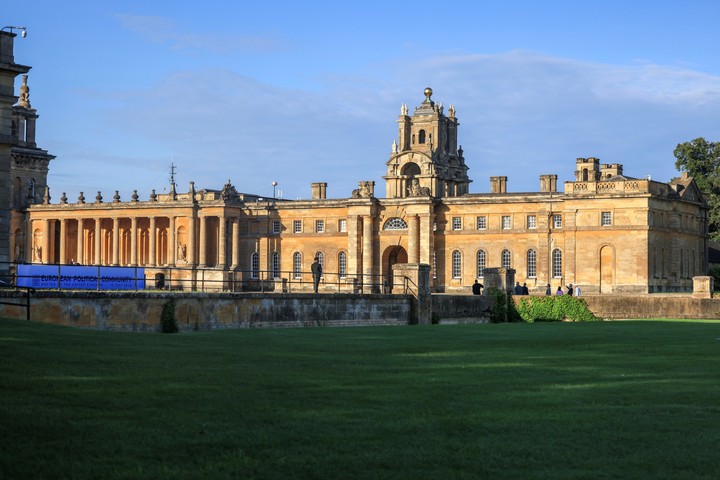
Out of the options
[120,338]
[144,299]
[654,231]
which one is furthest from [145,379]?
[654,231]

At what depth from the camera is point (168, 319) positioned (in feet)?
106

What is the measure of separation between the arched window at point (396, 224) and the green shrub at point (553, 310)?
1556 inches

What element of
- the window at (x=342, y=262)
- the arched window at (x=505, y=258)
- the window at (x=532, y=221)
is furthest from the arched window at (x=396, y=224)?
the window at (x=532, y=221)

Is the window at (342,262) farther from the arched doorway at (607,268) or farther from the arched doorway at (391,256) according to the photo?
the arched doorway at (607,268)

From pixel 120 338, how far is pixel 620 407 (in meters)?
10.2

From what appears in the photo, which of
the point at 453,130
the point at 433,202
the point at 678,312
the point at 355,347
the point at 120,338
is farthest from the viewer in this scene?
the point at 453,130

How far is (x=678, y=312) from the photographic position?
176 ft

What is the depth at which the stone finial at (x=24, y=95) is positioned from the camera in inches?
3691

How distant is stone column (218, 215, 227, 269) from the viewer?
315ft

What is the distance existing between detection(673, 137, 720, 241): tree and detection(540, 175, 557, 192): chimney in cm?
1758

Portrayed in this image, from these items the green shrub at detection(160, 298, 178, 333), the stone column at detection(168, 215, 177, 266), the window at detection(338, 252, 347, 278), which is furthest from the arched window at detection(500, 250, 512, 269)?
the green shrub at detection(160, 298, 178, 333)

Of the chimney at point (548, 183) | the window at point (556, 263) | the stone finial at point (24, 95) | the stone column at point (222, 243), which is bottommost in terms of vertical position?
the window at point (556, 263)

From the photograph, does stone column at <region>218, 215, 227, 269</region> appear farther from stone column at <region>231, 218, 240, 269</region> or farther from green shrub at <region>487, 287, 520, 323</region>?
green shrub at <region>487, 287, 520, 323</region>

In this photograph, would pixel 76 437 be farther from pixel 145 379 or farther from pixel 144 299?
pixel 144 299
